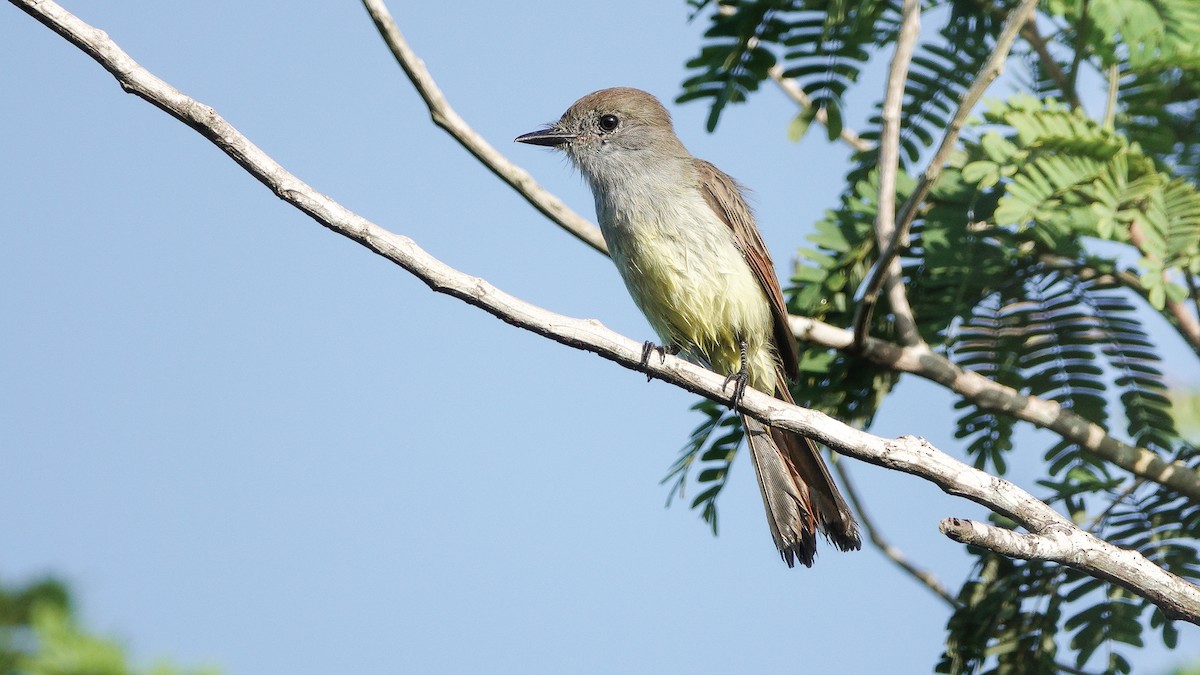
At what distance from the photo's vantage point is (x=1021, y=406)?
4.39 metres

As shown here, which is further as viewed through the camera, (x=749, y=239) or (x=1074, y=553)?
(x=749, y=239)

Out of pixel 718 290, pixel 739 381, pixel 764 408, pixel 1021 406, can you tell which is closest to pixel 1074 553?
pixel 764 408

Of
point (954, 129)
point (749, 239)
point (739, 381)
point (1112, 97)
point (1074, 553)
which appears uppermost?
point (1112, 97)

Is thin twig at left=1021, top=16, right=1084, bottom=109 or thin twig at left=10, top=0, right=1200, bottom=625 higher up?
thin twig at left=1021, top=16, right=1084, bottom=109

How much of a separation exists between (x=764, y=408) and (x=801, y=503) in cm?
98

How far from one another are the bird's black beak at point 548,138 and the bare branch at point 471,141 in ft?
2.46

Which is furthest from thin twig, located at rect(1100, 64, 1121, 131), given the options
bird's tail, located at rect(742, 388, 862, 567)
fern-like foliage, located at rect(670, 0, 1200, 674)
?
bird's tail, located at rect(742, 388, 862, 567)

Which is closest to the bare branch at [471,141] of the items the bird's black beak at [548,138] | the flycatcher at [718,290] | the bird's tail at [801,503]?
the flycatcher at [718,290]

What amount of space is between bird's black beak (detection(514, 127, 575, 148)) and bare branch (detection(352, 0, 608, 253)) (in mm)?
751

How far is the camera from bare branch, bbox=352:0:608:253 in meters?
4.70

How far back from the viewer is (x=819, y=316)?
4.96m

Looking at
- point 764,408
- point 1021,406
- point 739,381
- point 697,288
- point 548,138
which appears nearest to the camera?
point 764,408

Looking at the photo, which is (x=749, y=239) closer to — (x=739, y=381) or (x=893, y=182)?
(x=893, y=182)

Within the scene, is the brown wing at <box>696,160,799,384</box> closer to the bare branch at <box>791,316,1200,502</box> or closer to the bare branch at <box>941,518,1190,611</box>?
the bare branch at <box>791,316,1200,502</box>
